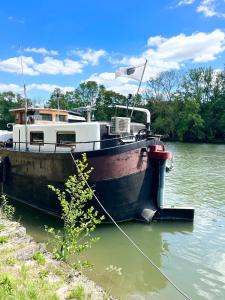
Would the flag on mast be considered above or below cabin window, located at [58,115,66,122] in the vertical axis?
above

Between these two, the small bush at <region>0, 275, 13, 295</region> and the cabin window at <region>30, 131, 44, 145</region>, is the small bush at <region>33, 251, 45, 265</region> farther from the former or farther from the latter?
the cabin window at <region>30, 131, 44, 145</region>

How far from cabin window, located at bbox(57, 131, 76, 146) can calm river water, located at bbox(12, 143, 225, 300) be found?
236 cm

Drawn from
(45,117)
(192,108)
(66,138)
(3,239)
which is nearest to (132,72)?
(66,138)

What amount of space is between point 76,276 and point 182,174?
51.1 feet

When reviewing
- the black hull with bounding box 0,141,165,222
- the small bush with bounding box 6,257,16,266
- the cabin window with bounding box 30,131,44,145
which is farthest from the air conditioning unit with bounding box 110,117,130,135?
the small bush with bounding box 6,257,16,266

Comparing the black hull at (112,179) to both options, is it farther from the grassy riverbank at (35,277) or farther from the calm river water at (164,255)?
the grassy riverbank at (35,277)

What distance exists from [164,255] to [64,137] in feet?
Result: 15.7

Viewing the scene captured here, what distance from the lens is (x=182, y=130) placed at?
5731 centimetres

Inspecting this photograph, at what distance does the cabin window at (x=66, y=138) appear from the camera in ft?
33.1

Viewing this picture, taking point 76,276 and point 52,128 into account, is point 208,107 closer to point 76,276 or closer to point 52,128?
point 52,128

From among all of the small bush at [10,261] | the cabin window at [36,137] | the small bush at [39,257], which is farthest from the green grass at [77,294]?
the cabin window at [36,137]

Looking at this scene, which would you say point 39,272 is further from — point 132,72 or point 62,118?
point 62,118

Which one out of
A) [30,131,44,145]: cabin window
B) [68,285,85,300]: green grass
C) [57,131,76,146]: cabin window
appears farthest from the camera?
[30,131,44,145]: cabin window

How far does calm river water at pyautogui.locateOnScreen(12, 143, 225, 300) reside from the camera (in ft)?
19.7
